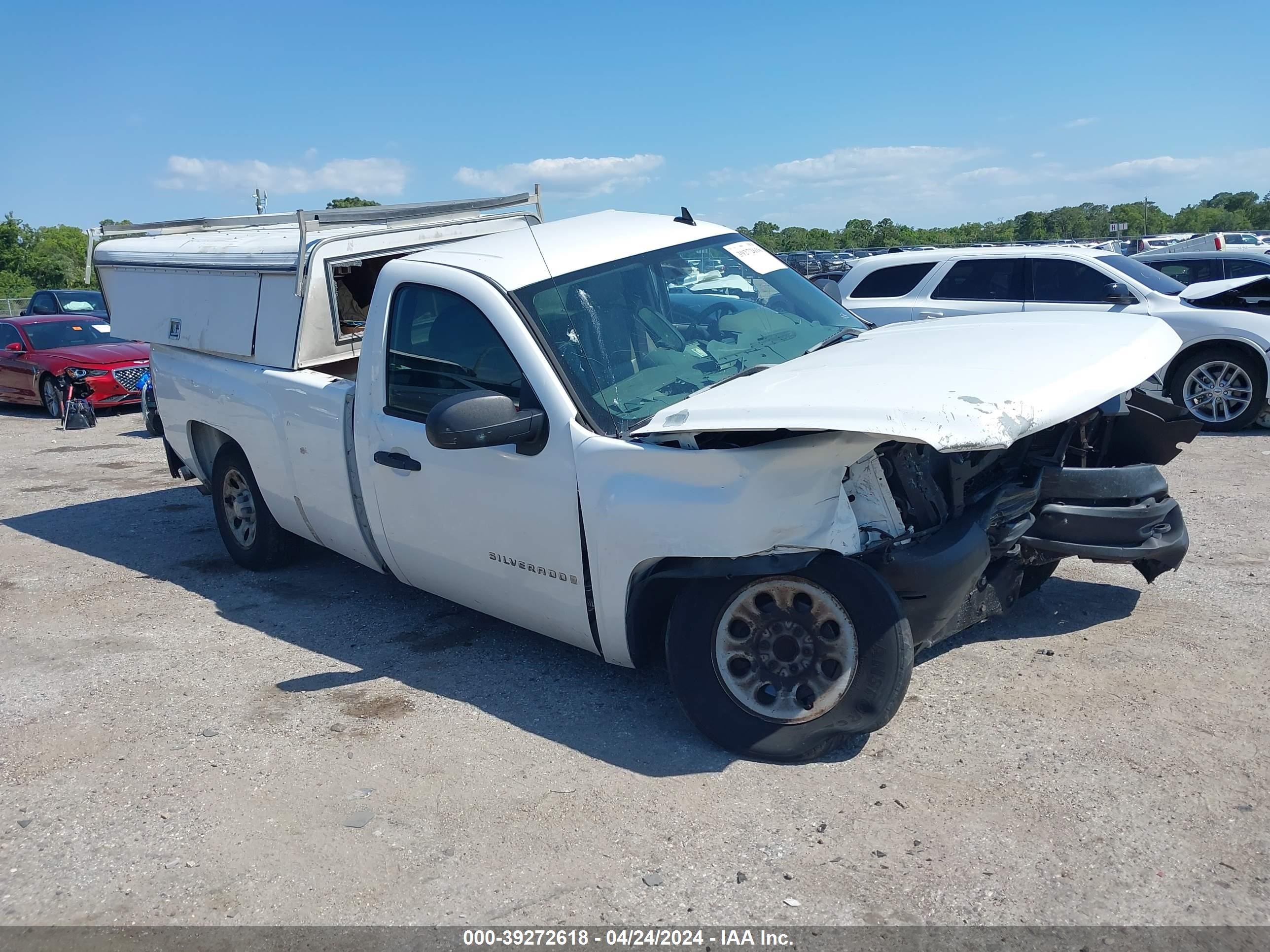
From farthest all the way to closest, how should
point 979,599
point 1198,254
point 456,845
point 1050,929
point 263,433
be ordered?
1. point 1198,254
2. point 263,433
3. point 979,599
4. point 456,845
5. point 1050,929

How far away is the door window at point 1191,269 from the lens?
1405 centimetres

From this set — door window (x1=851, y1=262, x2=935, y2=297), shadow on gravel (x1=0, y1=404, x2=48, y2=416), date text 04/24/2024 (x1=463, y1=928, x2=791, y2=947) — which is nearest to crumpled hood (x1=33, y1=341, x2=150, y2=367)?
shadow on gravel (x1=0, y1=404, x2=48, y2=416)

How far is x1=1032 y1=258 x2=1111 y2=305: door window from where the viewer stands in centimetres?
1091

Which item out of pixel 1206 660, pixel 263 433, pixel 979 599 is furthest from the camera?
pixel 263 433

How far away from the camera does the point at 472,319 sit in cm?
468

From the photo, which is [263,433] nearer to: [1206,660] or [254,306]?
[254,306]

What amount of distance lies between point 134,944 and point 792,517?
2.45 m

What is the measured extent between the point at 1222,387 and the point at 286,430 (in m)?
8.76

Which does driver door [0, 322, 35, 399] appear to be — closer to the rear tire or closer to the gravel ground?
the rear tire

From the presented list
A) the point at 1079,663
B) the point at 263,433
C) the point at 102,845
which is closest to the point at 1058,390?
the point at 1079,663

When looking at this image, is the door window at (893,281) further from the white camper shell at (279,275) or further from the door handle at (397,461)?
the door handle at (397,461)

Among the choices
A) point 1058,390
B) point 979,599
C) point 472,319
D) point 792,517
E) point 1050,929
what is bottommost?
point 1050,929

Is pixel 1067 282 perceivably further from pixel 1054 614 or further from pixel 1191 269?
pixel 1054 614

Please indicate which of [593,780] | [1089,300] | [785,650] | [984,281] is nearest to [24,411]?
[984,281]
